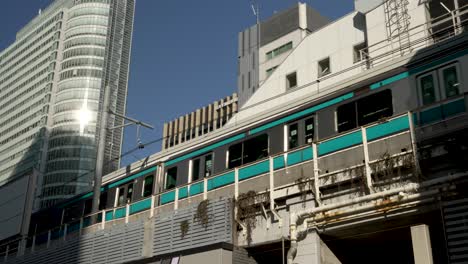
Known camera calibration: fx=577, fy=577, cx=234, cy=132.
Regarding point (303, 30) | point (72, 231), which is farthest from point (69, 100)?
point (72, 231)

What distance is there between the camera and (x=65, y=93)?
321ft

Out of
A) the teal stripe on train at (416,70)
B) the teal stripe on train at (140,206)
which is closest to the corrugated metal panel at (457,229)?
the teal stripe on train at (416,70)

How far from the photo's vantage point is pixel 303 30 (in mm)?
51625

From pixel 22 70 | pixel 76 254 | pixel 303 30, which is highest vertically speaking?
pixel 22 70

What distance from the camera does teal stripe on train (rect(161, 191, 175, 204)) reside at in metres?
21.7

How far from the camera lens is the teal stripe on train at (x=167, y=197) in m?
21.7

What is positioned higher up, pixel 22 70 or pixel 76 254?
pixel 22 70

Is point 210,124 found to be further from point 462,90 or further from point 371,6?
point 462,90

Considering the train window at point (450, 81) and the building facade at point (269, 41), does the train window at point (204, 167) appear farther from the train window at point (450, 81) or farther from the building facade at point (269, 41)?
the building facade at point (269, 41)

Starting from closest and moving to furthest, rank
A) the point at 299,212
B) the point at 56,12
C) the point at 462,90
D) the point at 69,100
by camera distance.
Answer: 1. the point at 462,90
2. the point at 299,212
3. the point at 69,100
4. the point at 56,12

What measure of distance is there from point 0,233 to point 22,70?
86.6 meters

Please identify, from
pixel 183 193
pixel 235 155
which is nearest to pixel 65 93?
pixel 183 193

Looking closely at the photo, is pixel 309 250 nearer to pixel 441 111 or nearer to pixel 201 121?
pixel 441 111

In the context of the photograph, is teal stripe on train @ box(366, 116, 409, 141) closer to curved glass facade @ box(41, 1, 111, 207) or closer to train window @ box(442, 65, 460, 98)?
train window @ box(442, 65, 460, 98)
